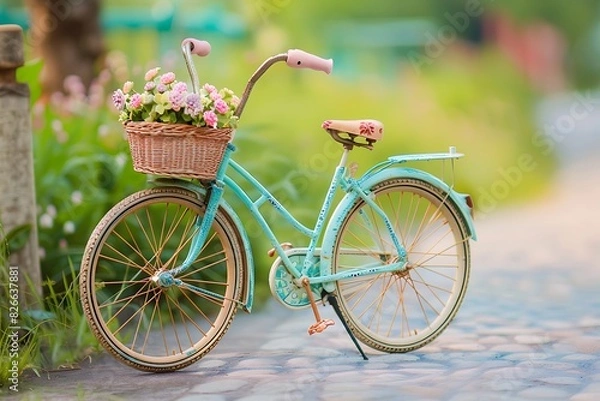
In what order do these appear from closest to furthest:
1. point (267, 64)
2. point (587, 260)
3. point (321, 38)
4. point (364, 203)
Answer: point (267, 64) → point (364, 203) → point (587, 260) → point (321, 38)

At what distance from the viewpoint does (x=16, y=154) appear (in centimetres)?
520

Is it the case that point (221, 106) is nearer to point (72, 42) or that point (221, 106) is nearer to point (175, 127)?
point (175, 127)

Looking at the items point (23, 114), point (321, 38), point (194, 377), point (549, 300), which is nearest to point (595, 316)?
point (549, 300)

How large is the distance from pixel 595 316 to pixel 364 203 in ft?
5.26

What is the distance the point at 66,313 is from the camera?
531 centimetres

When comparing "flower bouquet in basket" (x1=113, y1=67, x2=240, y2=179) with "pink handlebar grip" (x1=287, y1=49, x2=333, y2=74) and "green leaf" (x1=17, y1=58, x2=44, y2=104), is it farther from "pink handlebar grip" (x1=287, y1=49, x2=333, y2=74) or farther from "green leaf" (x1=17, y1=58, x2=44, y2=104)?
"green leaf" (x1=17, y1=58, x2=44, y2=104)

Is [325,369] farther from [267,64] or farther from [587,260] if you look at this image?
[587,260]

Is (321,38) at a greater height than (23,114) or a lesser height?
greater

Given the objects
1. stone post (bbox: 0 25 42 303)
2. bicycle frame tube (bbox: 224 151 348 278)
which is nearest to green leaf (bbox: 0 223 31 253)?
stone post (bbox: 0 25 42 303)

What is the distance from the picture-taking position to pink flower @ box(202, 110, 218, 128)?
4465mm

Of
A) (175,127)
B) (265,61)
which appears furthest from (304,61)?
(175,127)

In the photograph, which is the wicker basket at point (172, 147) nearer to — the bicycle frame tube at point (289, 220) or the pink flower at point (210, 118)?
the pink flower at point (210, 118)

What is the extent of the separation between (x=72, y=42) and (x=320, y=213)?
15.8 ft

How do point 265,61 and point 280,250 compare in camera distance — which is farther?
point 280,250
